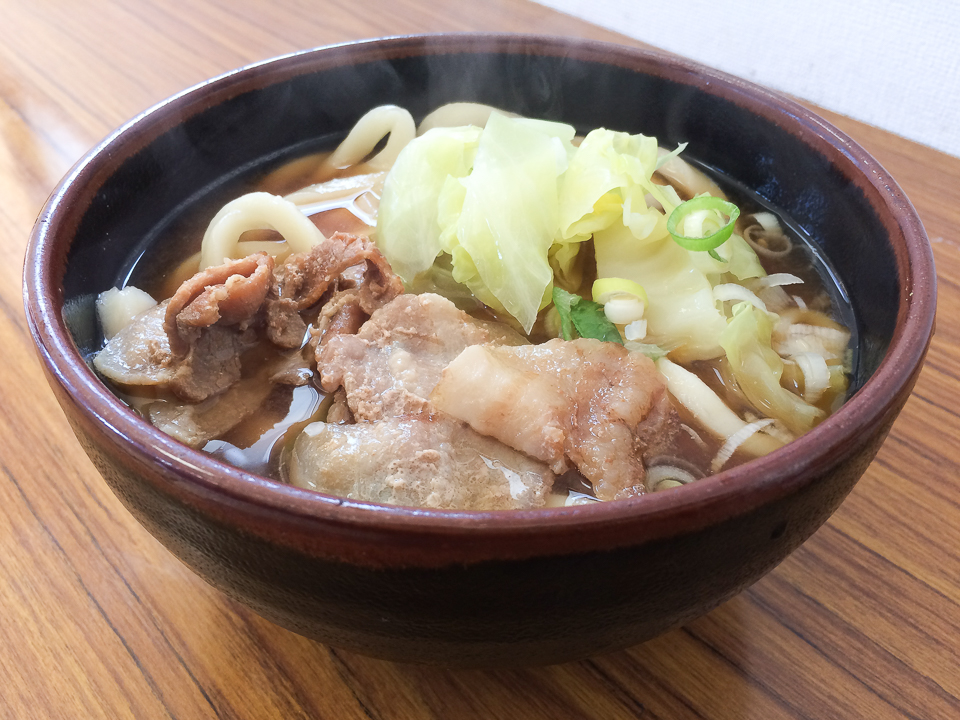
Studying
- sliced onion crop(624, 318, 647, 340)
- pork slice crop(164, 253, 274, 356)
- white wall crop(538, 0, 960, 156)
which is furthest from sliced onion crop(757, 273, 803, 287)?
white wall crop(538, 0, 960, 156)

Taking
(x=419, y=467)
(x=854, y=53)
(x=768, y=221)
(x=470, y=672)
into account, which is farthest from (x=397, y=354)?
(x=854, y=53)

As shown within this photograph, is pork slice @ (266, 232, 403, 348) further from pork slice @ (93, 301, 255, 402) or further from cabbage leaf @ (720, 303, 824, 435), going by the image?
cabbage leaf @ (720, 303, 824, 435)

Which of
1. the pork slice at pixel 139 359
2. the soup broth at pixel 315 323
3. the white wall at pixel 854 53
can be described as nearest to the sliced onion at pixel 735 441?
the soup broth at pixel 315 323

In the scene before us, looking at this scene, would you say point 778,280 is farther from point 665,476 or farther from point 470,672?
point 470,672

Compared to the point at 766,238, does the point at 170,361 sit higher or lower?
lower

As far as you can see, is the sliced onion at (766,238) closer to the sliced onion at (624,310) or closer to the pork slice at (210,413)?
the sliced onion at (624,310)

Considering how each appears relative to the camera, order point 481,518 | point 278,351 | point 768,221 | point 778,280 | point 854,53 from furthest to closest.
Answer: point 854,53, point 768,221, point 778,280, point 278,351, point 481,518
